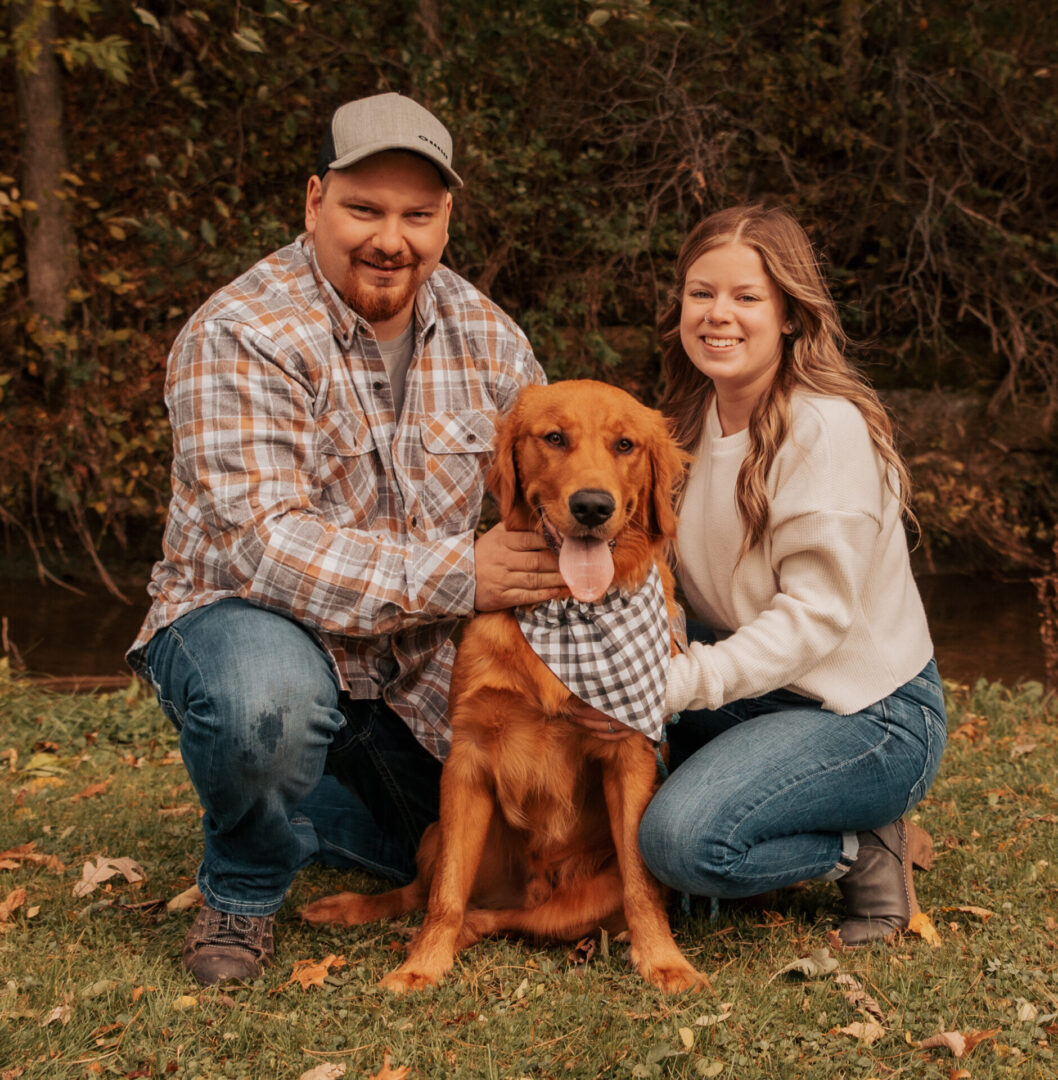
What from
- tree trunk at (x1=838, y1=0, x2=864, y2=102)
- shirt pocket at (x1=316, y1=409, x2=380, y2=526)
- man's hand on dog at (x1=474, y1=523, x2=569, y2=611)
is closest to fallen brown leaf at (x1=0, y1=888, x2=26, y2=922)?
shirt pocket at (x1=316, y1=409, x2=380, y2=526)

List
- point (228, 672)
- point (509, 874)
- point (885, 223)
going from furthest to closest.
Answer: point (885, 223) → point (509, 874) → point (228, 672)

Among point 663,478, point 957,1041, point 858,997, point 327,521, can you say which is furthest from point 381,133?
point 957,1041

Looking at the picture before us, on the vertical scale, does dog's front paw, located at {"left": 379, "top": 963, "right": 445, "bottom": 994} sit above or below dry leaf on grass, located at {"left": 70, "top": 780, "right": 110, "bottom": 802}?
above

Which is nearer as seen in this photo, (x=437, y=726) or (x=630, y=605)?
(x=630, y=605)

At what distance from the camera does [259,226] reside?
21.0ft

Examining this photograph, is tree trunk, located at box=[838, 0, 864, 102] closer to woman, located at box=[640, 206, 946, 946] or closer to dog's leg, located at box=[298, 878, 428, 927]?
woman, located at box=[640, 206, 946, 946]

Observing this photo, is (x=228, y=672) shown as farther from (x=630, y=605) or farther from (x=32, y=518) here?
(x=32, y=518)

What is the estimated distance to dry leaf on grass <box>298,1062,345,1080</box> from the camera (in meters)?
1.95

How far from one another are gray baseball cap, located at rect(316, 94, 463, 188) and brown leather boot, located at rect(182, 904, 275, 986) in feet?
5.68

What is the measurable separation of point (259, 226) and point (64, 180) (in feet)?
3.85

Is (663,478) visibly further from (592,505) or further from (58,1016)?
(58,1016)

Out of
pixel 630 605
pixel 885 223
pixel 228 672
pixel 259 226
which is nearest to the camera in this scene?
pixel 228 672

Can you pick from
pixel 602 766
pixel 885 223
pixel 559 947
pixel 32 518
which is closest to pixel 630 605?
pixel 602 766

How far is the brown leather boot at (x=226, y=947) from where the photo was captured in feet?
7.66
